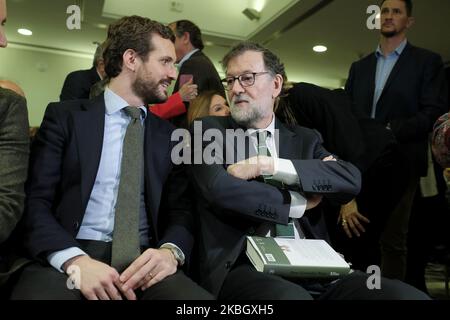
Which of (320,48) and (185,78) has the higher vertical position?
(320,48)

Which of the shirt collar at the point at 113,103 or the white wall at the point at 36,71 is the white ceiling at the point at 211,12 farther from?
the shirt collar at the point at 113,103

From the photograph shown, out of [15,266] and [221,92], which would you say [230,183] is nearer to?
[15,266]

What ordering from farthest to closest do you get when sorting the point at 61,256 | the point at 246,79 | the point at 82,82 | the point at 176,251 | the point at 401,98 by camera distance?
the point at 82,82
the point at 401,98
the point at 246,79
the point at 176,251
the point at 61,256

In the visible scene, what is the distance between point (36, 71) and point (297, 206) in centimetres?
715

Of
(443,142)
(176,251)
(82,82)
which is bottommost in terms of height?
(176,251)

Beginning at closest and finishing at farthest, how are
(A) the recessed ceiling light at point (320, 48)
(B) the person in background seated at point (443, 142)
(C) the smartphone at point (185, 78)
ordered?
(B) the person in background seated at point (443, 142) → (C) the smartphone at point (185, 78) → (A) the recessed ceiling light at point (320, 48)

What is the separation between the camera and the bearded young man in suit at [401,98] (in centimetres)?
265

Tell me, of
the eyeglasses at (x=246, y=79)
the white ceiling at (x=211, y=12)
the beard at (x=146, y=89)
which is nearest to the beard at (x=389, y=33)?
the eyeglasses at (x=246, y=79)

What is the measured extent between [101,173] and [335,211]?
3.91 feet

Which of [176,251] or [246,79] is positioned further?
[246,79]

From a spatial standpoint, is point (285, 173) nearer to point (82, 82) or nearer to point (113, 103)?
point (113, 103)

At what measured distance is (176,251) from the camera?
1605 mm

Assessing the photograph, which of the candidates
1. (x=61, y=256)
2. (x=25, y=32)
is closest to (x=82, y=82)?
(x=61, y=256)

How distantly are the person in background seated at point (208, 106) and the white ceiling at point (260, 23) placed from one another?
306 centimetres
